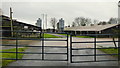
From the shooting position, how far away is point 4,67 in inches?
175

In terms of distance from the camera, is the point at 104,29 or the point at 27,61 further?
the point at 104,29

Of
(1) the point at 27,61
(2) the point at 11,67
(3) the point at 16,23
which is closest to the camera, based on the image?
(2) the point at 11,67

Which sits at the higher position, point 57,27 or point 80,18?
point 80,18

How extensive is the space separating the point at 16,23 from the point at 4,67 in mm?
18667

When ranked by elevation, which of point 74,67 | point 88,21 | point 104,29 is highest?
point 88,21

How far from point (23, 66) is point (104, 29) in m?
29.4

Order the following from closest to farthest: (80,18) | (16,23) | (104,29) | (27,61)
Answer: (27,61)
(16,23)
(104,29)
(80,18)

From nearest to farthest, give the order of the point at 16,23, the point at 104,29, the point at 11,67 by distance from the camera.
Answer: the point at 11,67 < the point at 16,23 < the point at 104,29

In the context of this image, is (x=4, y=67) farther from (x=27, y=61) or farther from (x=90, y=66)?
(x=90, y=66)

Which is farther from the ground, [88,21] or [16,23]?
[88,21]

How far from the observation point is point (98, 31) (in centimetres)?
3167

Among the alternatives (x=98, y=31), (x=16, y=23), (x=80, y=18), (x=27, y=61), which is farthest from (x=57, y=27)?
(x=27, y=61)

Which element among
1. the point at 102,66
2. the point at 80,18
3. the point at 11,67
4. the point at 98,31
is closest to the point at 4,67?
the point at 11,67

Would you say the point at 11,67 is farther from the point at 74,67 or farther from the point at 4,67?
the point at 74,67
